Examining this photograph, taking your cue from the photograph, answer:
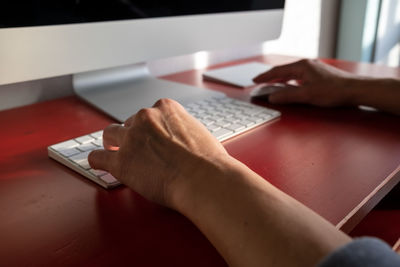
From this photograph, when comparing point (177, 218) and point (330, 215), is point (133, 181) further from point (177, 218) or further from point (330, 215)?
point (330, 215)

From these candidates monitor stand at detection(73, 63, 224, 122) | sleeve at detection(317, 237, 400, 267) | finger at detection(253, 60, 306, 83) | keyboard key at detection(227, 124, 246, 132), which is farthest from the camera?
finger at detection(253, 60, 306, 83)

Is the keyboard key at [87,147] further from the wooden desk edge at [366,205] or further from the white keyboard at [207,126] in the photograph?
the wooden desk edge at [366,205]

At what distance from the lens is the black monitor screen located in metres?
0.52

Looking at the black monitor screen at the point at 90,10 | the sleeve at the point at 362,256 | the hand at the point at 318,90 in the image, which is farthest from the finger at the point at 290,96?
the sleeve at the point at 362,256

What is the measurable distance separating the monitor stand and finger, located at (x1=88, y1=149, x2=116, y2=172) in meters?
0.19

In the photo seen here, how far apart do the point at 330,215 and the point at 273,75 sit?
49 cm

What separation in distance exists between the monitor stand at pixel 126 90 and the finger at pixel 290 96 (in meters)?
0.12

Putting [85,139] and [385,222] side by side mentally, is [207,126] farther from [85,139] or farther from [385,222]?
[385,222]

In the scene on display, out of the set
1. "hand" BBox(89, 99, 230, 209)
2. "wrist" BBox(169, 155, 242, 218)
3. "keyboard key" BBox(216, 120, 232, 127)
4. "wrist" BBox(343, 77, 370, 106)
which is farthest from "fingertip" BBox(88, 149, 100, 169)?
"wrist" BBox(343, 77, 370, 106)

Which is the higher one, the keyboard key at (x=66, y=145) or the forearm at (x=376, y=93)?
the forearm at (x=376, y=93)

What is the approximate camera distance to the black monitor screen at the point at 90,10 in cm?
52

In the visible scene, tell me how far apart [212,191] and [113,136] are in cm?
17

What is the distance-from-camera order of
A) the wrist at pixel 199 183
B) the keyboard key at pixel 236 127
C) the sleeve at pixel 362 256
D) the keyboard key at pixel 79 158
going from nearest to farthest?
the sleeve at pixel 362 256 < the wrist at pixel 199 183 < the keyboard key at pixel 79 158 < the keyboard key at pixel 236 127

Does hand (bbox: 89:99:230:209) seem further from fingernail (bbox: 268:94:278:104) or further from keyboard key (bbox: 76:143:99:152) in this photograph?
fingernail (bbox: 268:94:278:104)
